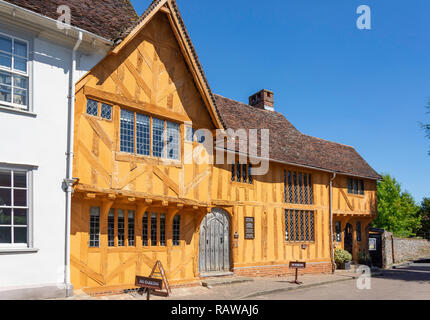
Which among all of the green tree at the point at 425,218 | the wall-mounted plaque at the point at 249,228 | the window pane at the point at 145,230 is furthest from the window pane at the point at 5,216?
the green tree at the point at 425,218

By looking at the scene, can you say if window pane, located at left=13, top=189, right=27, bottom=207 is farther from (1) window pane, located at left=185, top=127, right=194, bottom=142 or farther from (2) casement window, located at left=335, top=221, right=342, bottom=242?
(2) casement window, located at left=335, top=221, right=342, bottom=242

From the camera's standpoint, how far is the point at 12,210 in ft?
29.8

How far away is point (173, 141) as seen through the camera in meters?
13.0

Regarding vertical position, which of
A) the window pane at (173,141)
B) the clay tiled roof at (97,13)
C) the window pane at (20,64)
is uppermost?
the clay tiled roof at (97,13)

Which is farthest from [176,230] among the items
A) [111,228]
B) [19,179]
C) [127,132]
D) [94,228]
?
[19,179]

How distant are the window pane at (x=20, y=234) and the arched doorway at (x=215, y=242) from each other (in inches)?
276

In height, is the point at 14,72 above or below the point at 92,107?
above

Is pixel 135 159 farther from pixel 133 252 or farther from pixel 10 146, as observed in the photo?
pixel 10 146

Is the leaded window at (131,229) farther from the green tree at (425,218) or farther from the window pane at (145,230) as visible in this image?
the green tree at (425,218)

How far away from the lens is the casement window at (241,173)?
54.0 feet

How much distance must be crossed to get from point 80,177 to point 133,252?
2.98 meters

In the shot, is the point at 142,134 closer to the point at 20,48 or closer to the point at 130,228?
the point at 130,228

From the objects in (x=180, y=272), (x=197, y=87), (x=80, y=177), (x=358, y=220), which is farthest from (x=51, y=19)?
(x=358, y=220)

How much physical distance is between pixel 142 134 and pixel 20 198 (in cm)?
407
